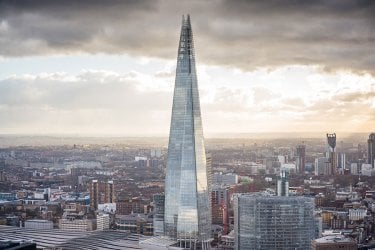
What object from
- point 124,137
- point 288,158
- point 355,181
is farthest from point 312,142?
point 124,137

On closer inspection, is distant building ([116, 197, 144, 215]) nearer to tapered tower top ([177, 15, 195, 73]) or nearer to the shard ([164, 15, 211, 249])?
the shard ([164, 15, 211, 249])

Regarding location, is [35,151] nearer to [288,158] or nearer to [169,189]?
[169,189]

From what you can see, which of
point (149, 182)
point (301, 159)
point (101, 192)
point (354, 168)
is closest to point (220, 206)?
point (149, 182)

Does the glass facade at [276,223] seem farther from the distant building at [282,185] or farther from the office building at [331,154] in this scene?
the office building at [331,154]

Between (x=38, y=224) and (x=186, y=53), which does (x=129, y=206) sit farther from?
(x=186, y=53)

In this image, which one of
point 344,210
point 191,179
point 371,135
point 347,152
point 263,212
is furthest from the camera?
point 347,152

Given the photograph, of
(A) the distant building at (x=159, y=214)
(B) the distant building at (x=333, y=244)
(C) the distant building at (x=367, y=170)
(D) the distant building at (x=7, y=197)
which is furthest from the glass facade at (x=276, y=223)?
(D) the distant building at (x=7, y=197)
